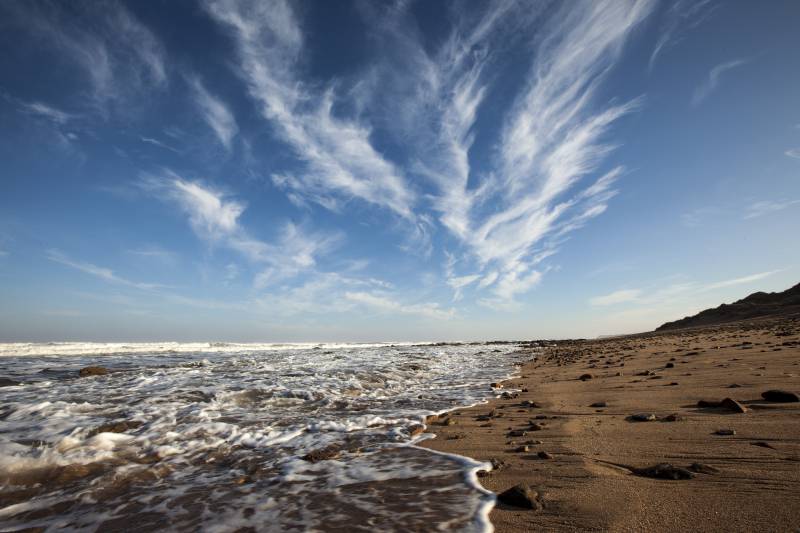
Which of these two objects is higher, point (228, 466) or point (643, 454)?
point (643, 454)

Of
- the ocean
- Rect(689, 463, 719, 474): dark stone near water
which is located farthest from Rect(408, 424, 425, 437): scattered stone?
Rect(689, 463, 719, 474): dark stone near water

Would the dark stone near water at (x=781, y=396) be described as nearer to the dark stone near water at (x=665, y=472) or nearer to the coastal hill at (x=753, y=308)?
the dark stone near water at (x=665, y=472)

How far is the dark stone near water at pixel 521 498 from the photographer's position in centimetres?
254

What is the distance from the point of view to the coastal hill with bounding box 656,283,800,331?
1228 inches

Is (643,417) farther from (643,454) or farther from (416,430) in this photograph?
(416,430)

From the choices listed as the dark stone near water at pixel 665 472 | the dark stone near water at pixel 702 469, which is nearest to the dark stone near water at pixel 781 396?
the dark stone near water at pixel 702 469

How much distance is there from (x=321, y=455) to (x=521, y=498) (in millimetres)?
2165

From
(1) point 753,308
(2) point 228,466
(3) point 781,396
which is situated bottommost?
(2) point 228,466

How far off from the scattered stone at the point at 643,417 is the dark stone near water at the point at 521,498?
254cm

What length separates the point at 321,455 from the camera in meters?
3.97

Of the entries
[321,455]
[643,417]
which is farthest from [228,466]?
[643,417]

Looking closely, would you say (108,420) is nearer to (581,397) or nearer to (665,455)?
(665,455)

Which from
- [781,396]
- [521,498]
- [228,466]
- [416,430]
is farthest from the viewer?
[416,430]

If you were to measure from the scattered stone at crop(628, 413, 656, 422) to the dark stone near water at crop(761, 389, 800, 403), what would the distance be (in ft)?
4.55
